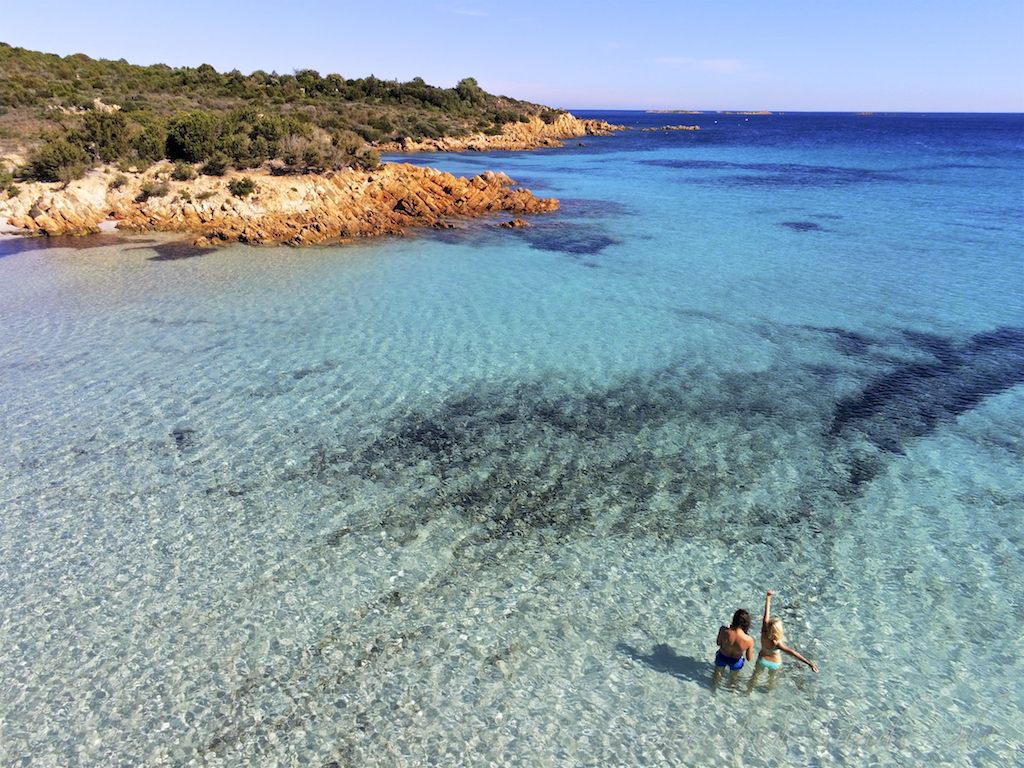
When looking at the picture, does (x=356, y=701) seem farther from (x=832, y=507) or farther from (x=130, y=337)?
(x=130, y=337)

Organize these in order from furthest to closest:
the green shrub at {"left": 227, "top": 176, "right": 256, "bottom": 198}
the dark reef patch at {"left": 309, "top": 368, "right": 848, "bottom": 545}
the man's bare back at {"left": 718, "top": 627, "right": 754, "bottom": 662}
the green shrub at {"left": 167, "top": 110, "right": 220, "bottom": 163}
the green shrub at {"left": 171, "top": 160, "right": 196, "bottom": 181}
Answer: the green shrub at {"left": 167, "top": 110, "right": 220, "bottom": 163} < the green shrub at {"left": 171, "top": 160, "right": 196, "bottom": 181} < the green shrub at {"left": 227, "top": 176, "right": 256, "bottom": 198} < the dark reef patch at {"left": 309, "top": 368, "right": 848, "bottom": 545} < the man's bare back at {"left": 718, "top": 627, "right": 754, "bottom": 662}

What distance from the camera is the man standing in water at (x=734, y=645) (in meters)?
6.72

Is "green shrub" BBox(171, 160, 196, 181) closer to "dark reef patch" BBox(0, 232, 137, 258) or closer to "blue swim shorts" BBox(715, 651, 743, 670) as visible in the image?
"dark reef patch" BBox(0, 232, 137, 258)

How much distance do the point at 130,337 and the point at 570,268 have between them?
15.8 meters

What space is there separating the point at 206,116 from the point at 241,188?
27.5 ft

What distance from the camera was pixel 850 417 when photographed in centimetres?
1280

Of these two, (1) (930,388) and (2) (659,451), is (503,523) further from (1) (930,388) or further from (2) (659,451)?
(1) (930,388)

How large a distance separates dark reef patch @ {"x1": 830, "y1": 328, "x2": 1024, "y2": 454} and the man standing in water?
697 centimetres

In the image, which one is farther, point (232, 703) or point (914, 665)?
point (914, 665)

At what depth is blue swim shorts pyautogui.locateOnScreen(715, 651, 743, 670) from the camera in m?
6.81

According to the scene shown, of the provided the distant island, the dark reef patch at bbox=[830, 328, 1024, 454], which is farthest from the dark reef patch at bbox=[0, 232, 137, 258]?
the dark reef patch at bbox=[830, 328, 1024, 454]

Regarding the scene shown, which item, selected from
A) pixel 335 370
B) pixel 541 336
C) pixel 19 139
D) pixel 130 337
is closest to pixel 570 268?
pixel 541 336

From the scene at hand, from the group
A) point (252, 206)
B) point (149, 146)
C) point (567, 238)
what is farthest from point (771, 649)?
point (149, 146)

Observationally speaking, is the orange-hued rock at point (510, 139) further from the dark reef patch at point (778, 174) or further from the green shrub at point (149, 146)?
the green shrub at point (149, 146)
